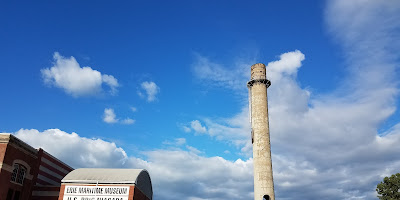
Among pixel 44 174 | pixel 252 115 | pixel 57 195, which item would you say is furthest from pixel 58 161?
pixel 252 115

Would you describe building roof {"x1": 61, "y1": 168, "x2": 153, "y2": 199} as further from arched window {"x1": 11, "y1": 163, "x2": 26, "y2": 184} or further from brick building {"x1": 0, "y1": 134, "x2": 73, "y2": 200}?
arched window {"x1": 11, "y1": 163, "x2": 26, "y2": 184}

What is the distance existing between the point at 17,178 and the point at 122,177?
12.2 m

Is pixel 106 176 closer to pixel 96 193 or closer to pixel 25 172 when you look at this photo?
pixel 96 193

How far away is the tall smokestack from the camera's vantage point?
4272 centimetres

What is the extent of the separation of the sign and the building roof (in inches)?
28.2

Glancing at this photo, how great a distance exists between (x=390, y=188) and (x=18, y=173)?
187 feet

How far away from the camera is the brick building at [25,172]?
3269cm

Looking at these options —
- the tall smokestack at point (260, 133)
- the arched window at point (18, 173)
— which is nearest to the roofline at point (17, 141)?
the arched window at point (18, 173)

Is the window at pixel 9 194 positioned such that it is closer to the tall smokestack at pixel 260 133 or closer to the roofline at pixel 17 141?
the roofline at pixel 17 141

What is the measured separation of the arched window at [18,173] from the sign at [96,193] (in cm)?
540

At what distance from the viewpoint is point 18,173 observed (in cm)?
3588

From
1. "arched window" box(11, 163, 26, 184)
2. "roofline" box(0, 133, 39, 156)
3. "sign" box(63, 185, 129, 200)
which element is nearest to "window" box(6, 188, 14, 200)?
"arched window" box(11, 163, 26, 184)

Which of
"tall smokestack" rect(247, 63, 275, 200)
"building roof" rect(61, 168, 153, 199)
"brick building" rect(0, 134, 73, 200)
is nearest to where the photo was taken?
"brick building" rect(0, 134, 73, 200)

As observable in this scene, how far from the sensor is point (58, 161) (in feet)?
147
